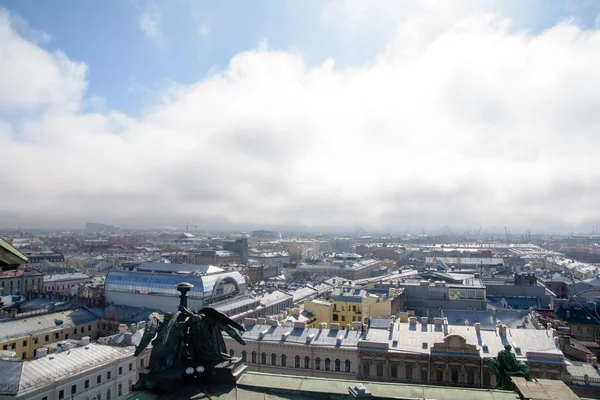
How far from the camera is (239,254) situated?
19262 centimetres

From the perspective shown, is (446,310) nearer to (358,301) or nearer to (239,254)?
(358,301)

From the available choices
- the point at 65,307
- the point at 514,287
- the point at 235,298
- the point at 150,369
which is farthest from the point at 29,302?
the point at 514,287

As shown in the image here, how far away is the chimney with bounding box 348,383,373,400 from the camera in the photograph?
12.1m

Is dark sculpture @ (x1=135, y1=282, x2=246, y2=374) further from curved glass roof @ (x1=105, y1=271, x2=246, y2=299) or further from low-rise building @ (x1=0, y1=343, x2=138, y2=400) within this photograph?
curved glass roof @ (x1=105, y1=271, x2=246, y2=299)

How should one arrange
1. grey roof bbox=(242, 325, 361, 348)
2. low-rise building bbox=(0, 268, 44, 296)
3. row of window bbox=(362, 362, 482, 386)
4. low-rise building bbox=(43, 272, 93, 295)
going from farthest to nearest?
low-rise building bbox=(43, 272, 93, 295)
low-rise building bbox=(0, 268, 44, 296)
grey roof bbox=(242, 325, 361, 348)
row of window bbox=(362, 362, 482, 386)

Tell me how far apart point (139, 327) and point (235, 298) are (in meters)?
Answer: 25.9

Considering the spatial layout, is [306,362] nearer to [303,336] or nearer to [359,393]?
[303,336]

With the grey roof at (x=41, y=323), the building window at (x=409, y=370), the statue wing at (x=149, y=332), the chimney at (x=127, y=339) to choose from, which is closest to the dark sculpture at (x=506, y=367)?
the statue wing at (x=149, y=332)

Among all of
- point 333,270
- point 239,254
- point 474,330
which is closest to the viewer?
point 474,330

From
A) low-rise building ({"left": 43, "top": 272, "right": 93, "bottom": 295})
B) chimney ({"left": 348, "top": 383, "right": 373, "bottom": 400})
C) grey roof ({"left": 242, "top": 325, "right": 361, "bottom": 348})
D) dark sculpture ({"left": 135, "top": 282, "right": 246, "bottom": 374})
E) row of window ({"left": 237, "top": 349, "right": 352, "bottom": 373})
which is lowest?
low-rise building ({"left": 43, "top": 272, "right": 93, "bottom": 295})

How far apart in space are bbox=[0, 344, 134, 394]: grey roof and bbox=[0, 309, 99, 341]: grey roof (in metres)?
17.1

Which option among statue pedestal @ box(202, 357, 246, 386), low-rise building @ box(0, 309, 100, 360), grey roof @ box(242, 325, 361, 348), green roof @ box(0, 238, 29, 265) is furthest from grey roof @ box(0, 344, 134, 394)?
green roof @ box(0, 238, 29, 265)

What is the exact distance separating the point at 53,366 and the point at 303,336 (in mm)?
21159

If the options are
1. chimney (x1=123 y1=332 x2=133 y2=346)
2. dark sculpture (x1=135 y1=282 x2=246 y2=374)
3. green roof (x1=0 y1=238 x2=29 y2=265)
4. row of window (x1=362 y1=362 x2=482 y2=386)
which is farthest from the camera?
chimney (x1=123 y1=332 x2=133 y2=346)
